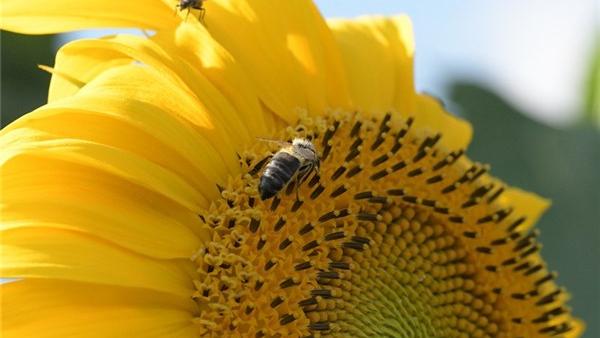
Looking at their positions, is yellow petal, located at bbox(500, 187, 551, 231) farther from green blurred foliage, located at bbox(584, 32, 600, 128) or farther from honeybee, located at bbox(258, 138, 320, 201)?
green blurred foliage, located at bbox(584, 32, 600, 128)

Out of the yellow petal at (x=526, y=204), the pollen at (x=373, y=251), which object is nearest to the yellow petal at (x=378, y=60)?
the pollen at (x=373, y=251)

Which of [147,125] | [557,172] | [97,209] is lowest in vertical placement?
[97,209]

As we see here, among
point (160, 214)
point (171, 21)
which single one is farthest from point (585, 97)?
point (160, 214)

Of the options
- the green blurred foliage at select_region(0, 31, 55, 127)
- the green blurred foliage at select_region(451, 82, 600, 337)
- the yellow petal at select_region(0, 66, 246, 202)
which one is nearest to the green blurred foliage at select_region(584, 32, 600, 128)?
the green blurred foliage at select_region(451, 82, 600, 337)

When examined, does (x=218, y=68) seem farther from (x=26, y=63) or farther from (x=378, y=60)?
(x=26, y=63)

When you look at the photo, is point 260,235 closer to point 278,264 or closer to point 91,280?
point 278,264

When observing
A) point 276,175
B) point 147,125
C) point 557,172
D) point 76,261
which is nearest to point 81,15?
point 147,125
